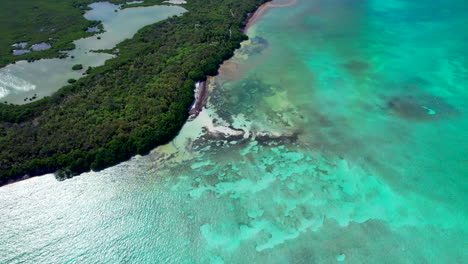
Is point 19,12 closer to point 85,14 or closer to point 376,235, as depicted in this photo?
point 85,14

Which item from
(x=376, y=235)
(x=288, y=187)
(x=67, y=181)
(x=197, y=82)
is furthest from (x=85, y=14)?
(x=376, y=235)

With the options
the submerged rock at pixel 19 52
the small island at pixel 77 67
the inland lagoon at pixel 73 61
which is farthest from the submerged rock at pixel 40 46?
the small island at pixel 77 67

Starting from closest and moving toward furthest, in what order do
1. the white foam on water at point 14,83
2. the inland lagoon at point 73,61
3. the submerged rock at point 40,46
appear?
the inland lagoon at point 73,61 → the white foam on water at point 14,83 → the submerged rock at point 40,46

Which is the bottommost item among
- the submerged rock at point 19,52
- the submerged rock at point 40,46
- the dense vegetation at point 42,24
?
the submerged rock at point 19,52

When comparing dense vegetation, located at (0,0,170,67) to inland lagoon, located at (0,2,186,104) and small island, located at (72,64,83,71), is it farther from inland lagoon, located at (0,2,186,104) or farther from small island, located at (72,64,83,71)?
small island, located at (72,64,83,71)

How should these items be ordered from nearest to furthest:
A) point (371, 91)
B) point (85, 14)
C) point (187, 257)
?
point (187, 257), point (371, 91), point (85, 14)

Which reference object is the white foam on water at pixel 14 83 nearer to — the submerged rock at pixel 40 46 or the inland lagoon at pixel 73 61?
the inland lagoon at pixel 73 61

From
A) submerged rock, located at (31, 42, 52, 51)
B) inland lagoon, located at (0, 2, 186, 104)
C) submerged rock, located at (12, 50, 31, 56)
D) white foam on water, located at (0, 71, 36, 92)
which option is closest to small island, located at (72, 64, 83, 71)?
inland lagoon, located at (0, 2, 186, 104)

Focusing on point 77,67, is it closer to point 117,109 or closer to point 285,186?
point 117,109
